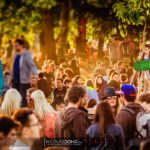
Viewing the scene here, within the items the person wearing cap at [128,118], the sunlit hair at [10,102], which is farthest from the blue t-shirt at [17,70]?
the person wearing cap at [128,118]

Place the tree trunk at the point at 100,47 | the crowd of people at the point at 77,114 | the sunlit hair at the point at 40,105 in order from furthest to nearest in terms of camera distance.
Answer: the tree trunk at the point at 100,47 < the sunlit hair at the point at 40,105 < the crowd of people at the point at 77,114

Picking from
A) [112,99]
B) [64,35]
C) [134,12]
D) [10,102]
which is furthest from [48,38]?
[10,102]

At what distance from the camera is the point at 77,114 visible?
6145mm

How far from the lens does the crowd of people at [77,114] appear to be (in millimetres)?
4854

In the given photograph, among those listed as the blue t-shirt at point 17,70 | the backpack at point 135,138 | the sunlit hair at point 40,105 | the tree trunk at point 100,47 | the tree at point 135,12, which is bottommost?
the backpack at point 135,138

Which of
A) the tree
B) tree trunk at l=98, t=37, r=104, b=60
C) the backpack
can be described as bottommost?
the backpack

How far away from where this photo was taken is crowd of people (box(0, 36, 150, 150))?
485 cm

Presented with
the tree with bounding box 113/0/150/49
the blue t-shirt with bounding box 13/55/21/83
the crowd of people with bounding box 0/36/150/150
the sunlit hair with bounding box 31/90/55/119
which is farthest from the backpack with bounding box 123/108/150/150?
the tree with bounding box 113/0/150/49

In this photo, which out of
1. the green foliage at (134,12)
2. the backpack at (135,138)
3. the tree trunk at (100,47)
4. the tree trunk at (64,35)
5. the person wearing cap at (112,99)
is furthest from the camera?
the tree trunk at (64,35)

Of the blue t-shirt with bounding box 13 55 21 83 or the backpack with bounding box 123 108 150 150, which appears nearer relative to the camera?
the backpack with bounding box 123 108 150 150

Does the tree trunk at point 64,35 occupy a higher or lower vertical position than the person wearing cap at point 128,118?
higher

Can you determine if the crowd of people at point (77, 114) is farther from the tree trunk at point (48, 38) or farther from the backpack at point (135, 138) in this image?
the tree trunk at point (48, 38)

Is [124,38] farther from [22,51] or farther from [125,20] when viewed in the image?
[22,51]

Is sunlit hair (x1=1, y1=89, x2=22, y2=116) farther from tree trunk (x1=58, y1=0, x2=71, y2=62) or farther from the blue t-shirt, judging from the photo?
tree trunk (x1=58, y1=0, x2=71, y2=62)
